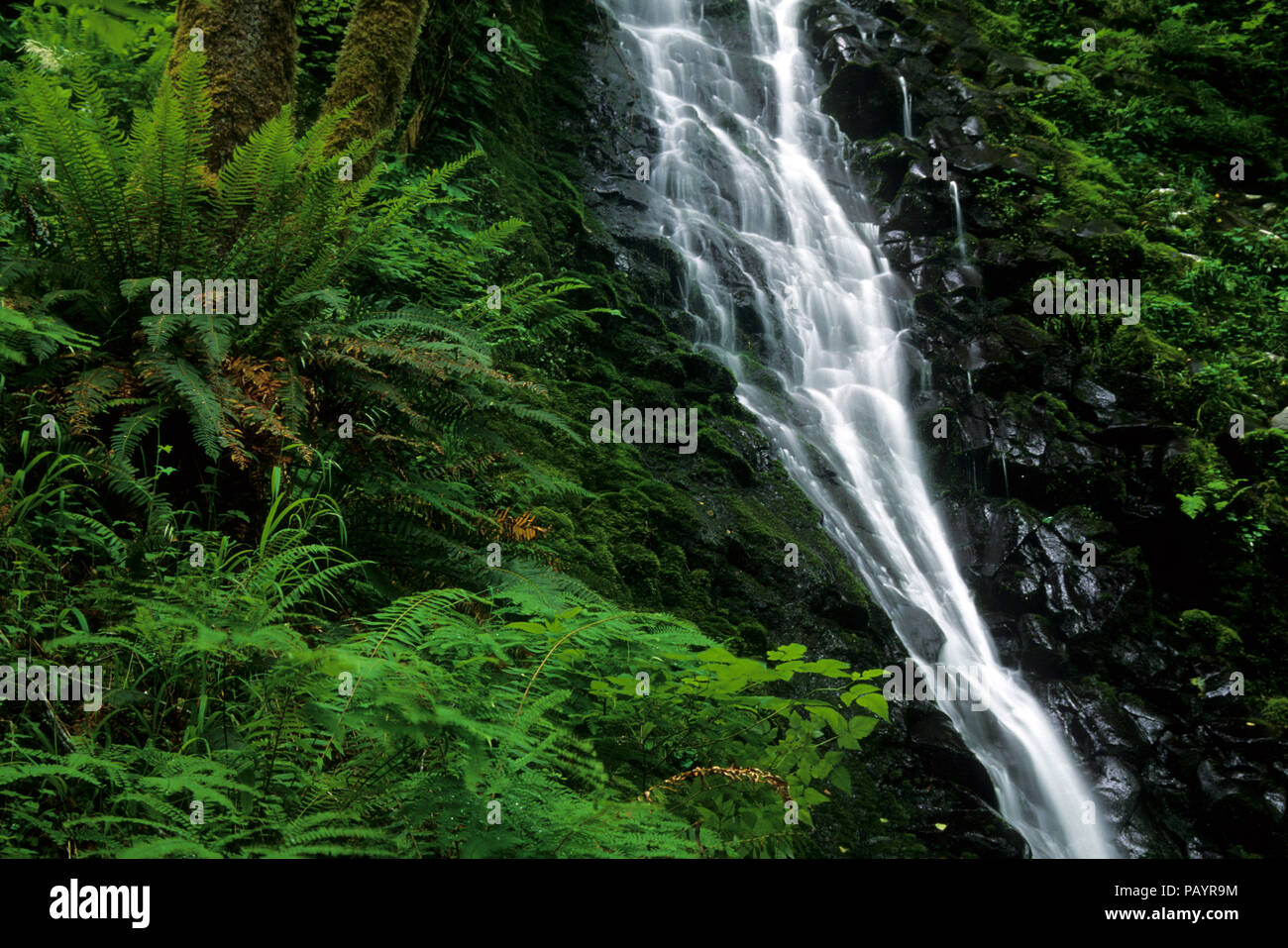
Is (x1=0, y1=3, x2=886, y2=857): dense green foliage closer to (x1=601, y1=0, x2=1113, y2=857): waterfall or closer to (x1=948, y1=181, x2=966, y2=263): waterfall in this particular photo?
(x1=601, y1=0, x2=1113, y2=857): waterfall

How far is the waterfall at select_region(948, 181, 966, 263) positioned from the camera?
34.3 feet

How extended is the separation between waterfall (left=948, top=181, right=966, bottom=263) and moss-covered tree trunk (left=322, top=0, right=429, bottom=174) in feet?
26.6

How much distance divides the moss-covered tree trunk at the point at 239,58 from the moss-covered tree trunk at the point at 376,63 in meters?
0.64

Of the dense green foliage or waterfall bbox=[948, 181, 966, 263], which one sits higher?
waterfall bbox=[948, 181, 966, 263]

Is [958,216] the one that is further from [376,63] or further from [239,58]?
[239,58]

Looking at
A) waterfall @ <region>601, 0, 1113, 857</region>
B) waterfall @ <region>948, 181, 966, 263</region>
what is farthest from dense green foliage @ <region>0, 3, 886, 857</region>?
waterfall @ <region>948, 181, 966, 263</region>

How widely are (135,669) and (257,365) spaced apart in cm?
Result: 119

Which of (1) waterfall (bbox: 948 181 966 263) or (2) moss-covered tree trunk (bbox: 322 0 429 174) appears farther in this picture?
(1) waterfall (bbox: 948 181 966 263)

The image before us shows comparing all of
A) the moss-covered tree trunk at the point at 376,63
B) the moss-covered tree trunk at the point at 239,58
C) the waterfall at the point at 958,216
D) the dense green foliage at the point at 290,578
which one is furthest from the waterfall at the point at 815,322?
the moss-covered tree trunk at the point at 239,58

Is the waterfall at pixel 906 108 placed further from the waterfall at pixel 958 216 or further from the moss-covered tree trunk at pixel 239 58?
the moss-covered tree trunk at pixel 239 58

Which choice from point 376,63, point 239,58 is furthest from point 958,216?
point 239,58

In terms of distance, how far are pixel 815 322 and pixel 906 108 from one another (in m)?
5.41

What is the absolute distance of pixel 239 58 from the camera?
11.9 ft
